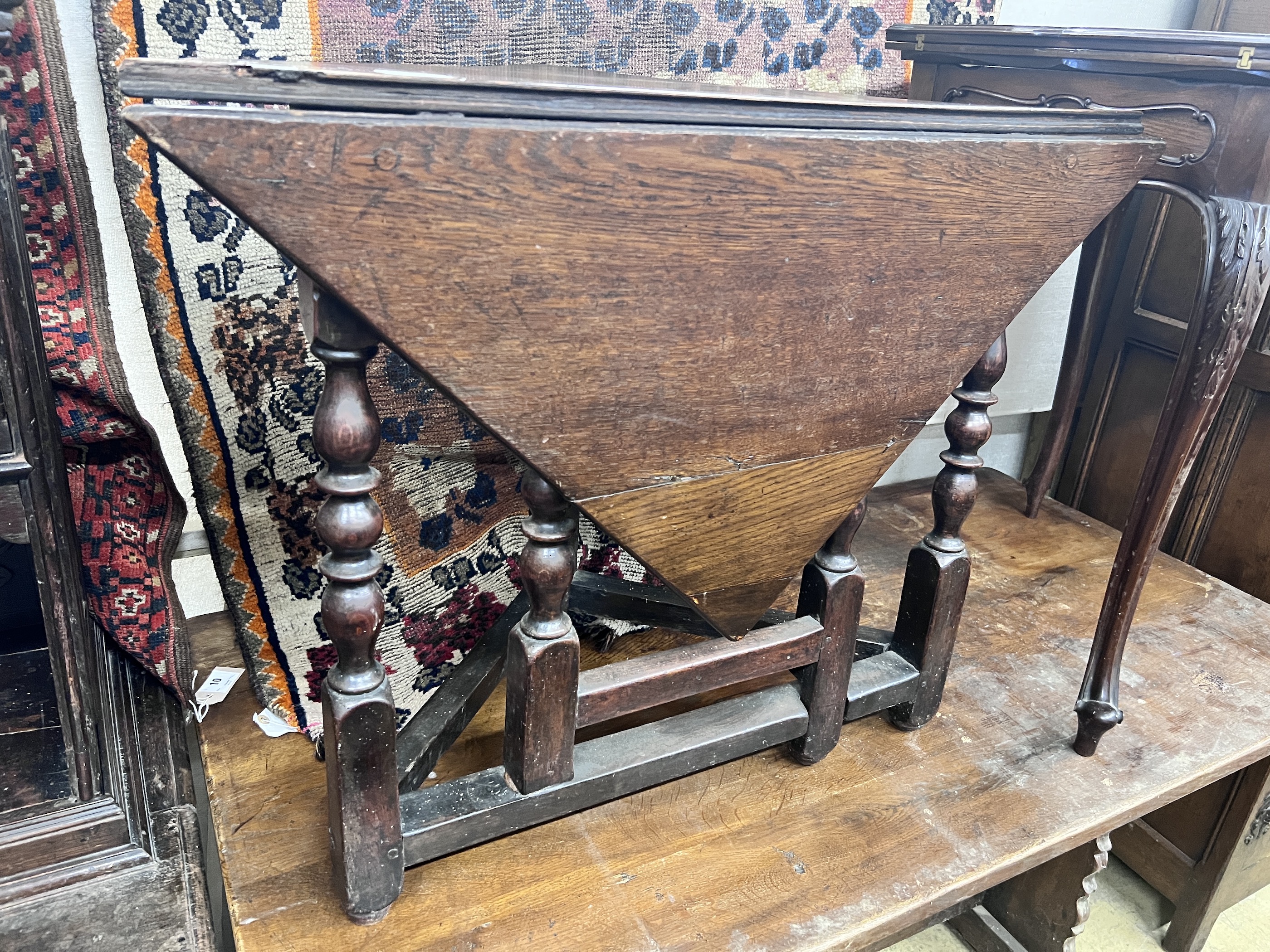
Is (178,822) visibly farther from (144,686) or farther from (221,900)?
(221,900)

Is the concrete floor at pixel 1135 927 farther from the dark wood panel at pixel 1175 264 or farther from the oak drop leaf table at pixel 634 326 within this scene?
the dark wood panel at pixel 1175 264

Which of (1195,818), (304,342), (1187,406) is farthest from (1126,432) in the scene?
(304,342)

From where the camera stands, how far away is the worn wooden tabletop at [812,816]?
952 mm

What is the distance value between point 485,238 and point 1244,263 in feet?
2.75

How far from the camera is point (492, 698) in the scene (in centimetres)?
131

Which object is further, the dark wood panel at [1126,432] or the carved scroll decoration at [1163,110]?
the dark wood panel at [1126,432]

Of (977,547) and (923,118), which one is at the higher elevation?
(923,118)

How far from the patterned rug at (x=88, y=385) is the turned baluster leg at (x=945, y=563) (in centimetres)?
97

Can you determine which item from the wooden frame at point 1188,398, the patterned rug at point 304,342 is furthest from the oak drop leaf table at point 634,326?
the patterned rug at point 304,342

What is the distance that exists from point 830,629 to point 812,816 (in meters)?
0.23

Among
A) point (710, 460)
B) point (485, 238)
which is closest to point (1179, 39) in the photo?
point (710, 460)

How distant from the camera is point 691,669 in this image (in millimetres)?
1025

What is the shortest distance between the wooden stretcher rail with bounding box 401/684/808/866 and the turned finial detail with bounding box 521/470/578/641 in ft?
0.63

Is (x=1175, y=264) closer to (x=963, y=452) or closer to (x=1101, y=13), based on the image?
(x=1101, y=13)
